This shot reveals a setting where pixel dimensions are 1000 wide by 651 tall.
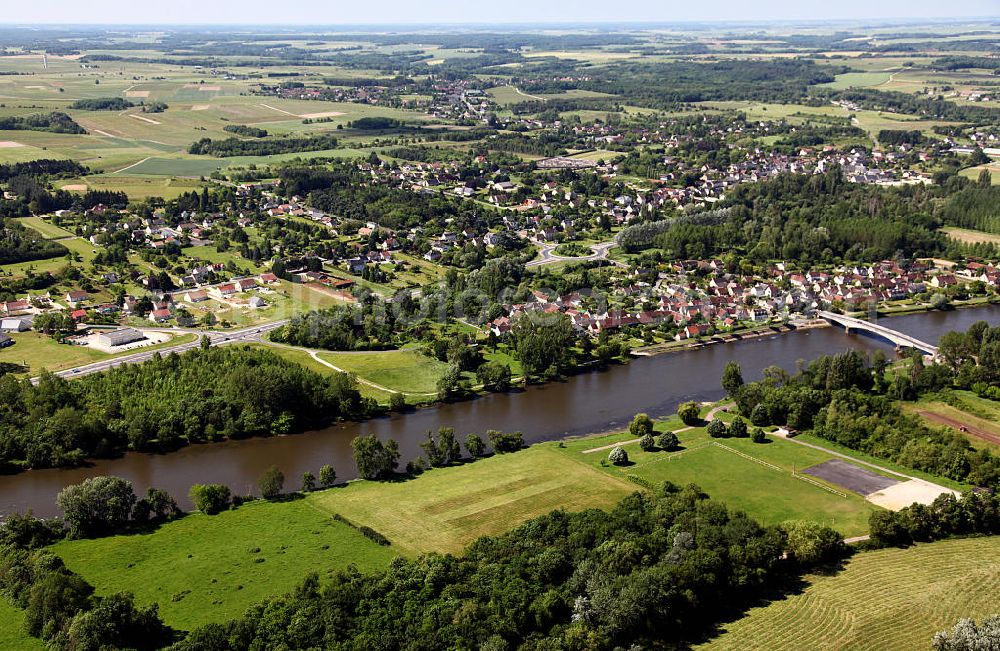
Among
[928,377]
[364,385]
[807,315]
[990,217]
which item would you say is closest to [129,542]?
[364,385]

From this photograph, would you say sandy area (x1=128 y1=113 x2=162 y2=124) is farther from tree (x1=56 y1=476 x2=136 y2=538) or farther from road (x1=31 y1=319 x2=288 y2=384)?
tree (x1=56 y1=476 x2=136 y2=538)

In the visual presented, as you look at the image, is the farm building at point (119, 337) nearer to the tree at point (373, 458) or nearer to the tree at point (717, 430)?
the tree at point (373, 458)

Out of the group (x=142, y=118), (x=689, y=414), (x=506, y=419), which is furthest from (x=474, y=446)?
(x=142, y=118)

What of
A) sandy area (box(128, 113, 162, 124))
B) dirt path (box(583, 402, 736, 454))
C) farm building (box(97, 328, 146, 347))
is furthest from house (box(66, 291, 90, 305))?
sandy area (box(128, 113, 162, 124))

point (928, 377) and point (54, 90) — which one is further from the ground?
point (54, 90)

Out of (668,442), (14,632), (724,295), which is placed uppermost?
(724,295)

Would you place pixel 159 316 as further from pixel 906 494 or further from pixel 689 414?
pixel 906 494

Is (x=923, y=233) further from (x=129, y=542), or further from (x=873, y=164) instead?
(x=129, y=542)

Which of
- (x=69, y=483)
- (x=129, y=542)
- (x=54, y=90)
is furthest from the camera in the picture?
(x=54, y=90)
